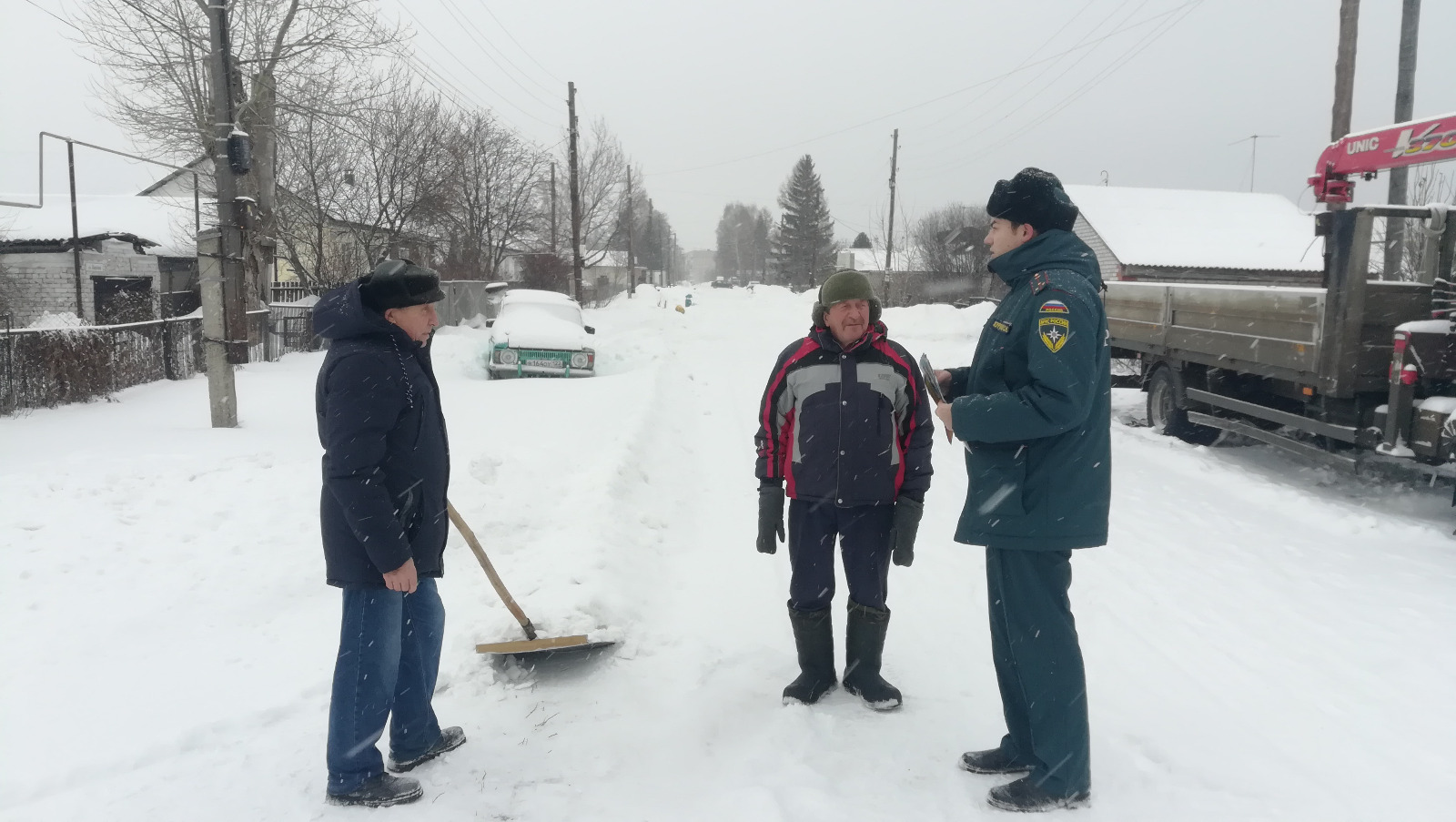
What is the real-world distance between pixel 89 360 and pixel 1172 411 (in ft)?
40.6

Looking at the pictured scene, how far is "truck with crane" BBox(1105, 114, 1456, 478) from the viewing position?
6.70m

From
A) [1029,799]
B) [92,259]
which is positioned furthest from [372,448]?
[92,259]

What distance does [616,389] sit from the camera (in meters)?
11.9

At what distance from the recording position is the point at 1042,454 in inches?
112

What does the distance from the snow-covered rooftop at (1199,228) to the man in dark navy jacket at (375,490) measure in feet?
101

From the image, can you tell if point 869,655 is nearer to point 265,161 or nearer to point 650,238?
point 265,161

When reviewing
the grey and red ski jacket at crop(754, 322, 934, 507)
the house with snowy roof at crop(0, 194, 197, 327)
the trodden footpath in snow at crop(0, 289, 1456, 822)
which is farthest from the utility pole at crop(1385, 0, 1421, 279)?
the house with snowy roof at crop(0, 194, 197, 327)

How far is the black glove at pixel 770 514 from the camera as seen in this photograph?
12.0ft

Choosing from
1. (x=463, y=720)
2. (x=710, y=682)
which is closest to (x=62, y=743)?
(x=463, y=720)

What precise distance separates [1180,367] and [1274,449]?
1307 millimetres

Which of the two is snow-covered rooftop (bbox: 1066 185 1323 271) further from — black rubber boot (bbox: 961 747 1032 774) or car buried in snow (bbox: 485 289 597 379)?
black rubber boot (bbox: 961 747 1032 774)

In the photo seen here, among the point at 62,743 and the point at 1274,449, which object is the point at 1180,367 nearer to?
the point at 1274,449

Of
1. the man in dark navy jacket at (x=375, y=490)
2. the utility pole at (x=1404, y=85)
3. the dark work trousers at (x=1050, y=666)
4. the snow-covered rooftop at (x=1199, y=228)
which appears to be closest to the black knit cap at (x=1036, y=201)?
the dark work trousers at (x=1050, y=666)

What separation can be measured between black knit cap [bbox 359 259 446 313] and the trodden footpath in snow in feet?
5.56
